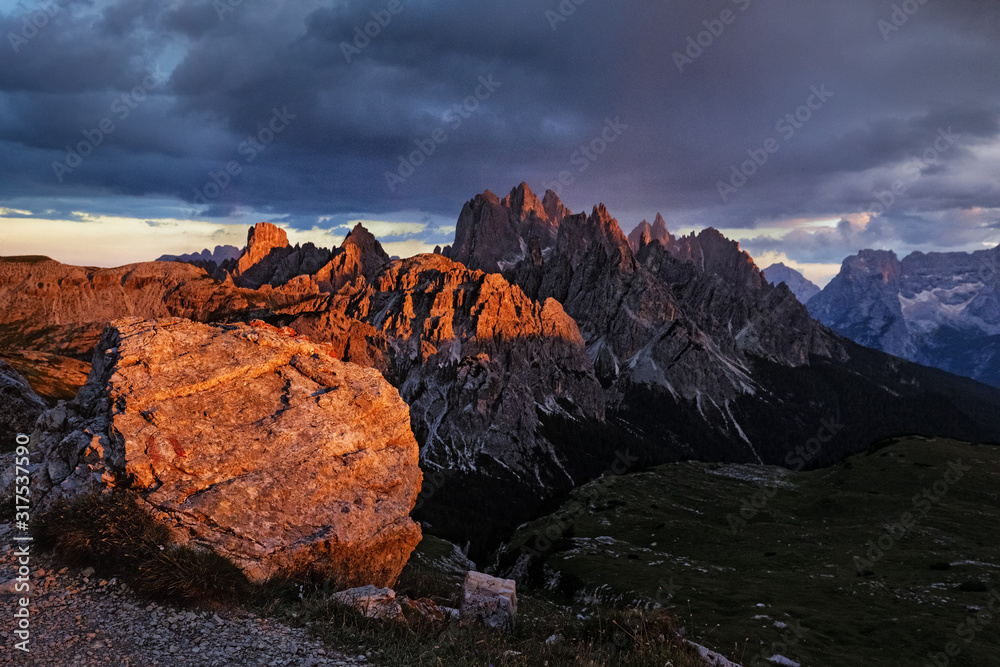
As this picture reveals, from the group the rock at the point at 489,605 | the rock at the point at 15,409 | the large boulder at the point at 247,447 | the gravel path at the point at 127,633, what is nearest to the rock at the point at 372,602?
the gravel path at the point at 127,633

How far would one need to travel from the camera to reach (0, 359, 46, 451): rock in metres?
35.3

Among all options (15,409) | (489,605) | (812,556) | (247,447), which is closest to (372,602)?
(489,605)

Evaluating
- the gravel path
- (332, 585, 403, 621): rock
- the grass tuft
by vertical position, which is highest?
the grass tuft

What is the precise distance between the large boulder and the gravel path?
115 inches

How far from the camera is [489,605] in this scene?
58.9ft

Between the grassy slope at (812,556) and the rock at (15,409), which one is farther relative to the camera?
the rock at (15,409)

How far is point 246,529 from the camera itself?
57.2ft

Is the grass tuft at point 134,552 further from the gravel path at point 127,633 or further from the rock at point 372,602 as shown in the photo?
the rock at point 372,602

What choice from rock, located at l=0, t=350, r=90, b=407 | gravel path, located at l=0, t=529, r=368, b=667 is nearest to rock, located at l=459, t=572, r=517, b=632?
gravel path, located at l=0, t=529, r=368, b=667

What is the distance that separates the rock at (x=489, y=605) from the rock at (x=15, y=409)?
1383 inches

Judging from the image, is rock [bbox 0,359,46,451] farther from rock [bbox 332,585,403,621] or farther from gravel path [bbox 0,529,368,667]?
rock [bbox 332,585,403,621]

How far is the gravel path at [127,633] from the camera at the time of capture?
37.2ft

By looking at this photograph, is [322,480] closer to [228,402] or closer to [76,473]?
[228,402]

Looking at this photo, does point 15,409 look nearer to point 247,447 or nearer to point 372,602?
point 247,447
